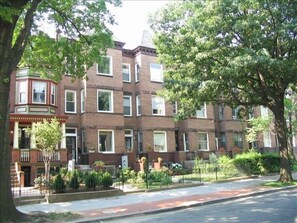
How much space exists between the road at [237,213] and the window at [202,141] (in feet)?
66.2

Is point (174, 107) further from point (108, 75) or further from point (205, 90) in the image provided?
point (205, 90)

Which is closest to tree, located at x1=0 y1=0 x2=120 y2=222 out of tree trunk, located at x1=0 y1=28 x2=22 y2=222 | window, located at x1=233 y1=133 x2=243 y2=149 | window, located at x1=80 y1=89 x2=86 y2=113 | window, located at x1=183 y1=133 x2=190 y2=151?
tree trunk, located at x1=0 y1=28 x2=22 y2=222

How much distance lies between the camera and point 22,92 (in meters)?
26.8

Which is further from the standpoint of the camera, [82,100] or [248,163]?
[82,100]

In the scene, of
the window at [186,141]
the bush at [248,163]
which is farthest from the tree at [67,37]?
the window at [186,141]

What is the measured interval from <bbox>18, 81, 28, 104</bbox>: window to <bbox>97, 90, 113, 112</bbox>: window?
19.7 ft

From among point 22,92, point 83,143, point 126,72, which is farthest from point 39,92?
point 126,72

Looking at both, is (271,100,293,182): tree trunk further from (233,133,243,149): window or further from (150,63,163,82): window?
(233,133,243,149): window

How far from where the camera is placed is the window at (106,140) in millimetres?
28641

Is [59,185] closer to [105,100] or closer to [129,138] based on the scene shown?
[105,100]

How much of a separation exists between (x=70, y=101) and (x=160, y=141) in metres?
9.28

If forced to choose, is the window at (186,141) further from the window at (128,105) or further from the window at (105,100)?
the window at (105,100)

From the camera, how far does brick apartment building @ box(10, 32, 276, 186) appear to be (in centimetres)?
2612

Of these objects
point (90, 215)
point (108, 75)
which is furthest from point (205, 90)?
point (108, 75)
